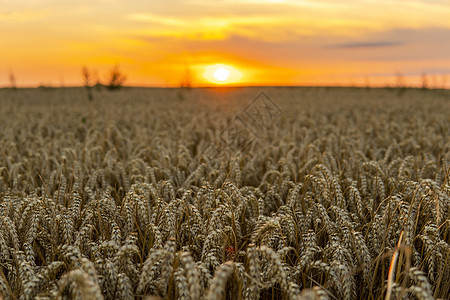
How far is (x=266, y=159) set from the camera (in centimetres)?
479

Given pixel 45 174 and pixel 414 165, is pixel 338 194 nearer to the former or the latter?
pixel 414 165

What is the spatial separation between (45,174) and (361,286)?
12.6 feet

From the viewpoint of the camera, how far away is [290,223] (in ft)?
7.86

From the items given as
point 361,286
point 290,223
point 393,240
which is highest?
point 290,223

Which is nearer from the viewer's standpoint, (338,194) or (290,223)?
(290,223)

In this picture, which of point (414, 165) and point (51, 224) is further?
point (414, 165)

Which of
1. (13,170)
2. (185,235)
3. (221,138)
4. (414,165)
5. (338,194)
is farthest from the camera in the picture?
(221,138)

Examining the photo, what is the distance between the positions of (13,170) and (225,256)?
120 inches

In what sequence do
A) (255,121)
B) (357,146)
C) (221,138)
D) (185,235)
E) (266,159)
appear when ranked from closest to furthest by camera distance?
(185,235)
(266,159)
(357,146)
(221,138)
(255,121)

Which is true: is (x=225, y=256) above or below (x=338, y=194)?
below

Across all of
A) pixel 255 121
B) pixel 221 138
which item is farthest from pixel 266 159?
pixel 255 121

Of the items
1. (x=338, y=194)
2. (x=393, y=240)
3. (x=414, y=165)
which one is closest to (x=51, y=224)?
(x=338, y=194)

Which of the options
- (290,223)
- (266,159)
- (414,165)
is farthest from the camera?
(266,159)

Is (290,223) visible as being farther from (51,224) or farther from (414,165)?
(414,165)
